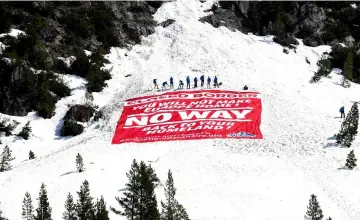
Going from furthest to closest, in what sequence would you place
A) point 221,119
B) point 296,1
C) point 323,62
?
1. point 296,1
2. point 323,62
3. point 221,119

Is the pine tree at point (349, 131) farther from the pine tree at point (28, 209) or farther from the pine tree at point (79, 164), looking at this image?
the pine tree at point (28, 209)

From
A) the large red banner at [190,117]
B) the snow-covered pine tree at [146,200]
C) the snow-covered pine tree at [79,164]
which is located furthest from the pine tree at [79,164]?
the snow-covered pine tree at [146,200]

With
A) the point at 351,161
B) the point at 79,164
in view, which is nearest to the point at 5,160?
the point at 79,164

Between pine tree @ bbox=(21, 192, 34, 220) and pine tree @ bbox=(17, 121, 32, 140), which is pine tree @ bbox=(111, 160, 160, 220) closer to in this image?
pine tree @ bbox=(21, 192, 34, 220)

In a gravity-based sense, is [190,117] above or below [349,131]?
above

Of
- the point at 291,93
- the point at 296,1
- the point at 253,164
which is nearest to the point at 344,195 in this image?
the point at 253,164

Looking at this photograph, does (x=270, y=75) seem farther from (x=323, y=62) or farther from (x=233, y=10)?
(x=233, y=10)

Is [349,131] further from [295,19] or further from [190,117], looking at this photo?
[295,19]
